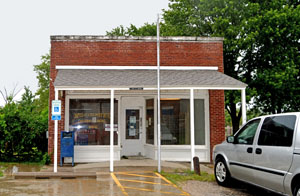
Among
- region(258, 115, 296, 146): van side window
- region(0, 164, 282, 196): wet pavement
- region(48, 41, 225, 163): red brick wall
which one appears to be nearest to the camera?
region(258, 115, 296, 146): van side window

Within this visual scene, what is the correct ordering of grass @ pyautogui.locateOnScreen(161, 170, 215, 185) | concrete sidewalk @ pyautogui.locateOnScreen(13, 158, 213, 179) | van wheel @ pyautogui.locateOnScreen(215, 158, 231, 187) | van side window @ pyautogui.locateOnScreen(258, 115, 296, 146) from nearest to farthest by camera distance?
van side window @ pyautogui.locateOnScreen(258, 115, 296, 146)
van wheel @ pyautogui.locateOnScreen(215, 158, 231, 187)
grass @ pyautogui.locateOnScreen(161, 170, 215, 185)
concrete sidewalk @ pyautogui.locateOnScreen(13, 158, 213, 179)

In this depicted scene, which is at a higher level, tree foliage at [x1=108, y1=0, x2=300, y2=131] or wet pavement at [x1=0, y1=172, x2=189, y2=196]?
tree foliage at [x1=108, y1=0, x2=300, y2=131]

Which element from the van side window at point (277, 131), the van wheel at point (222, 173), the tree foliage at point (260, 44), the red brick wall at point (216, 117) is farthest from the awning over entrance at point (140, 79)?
the tree foliage at point (260, 44)

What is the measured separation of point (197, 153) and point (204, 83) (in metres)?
3.54

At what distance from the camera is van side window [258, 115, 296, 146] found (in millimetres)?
6504

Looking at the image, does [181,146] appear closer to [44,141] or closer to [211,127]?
[211,127]

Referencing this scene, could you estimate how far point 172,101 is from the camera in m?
14.1

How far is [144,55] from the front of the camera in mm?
13930

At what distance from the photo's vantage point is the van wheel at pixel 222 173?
8.70m

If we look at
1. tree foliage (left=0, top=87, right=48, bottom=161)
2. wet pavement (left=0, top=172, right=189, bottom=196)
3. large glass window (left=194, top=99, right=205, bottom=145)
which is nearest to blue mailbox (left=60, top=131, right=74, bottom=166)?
tree foliage (left=0, top=87, right=48, bottom=161)

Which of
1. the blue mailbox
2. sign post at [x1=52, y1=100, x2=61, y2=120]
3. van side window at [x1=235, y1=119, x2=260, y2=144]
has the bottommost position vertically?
the blue mailbox

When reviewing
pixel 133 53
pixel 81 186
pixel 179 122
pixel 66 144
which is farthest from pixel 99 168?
pixel 133 53

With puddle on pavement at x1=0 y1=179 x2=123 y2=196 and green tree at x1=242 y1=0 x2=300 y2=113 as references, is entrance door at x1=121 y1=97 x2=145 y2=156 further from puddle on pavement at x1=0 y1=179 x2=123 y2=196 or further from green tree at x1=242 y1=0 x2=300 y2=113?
green tree at x1=242 y1=0 x2=300 y2=113

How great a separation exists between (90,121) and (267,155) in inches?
324
